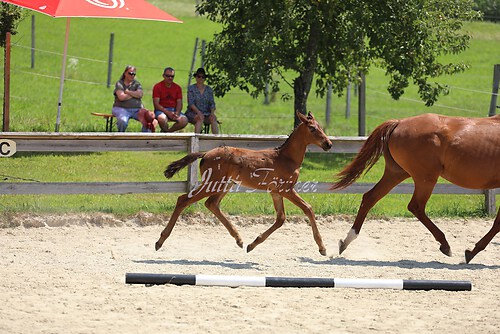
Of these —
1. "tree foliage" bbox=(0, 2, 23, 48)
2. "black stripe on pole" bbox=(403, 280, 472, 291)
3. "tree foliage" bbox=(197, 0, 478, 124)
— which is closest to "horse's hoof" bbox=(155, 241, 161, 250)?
"black stripe on pole" bbox=(403, 280, 472, 291)

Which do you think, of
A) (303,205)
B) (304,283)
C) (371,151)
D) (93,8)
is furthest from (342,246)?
(93,8)

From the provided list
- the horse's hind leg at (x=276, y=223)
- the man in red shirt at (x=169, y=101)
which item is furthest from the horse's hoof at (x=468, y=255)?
the man in red shirt at (x=169, y=101)

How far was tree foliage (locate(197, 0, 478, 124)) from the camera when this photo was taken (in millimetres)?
15344

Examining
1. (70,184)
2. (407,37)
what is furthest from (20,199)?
(407,37)

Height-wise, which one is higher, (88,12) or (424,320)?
(88,12)

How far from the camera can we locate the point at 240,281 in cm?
746

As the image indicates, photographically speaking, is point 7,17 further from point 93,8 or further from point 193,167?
point 193,167

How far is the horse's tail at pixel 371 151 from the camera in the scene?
32.3 feet

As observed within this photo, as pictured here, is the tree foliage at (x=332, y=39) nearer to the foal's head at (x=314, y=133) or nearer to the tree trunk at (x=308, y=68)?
the tree trunk at (x=308, y=68)

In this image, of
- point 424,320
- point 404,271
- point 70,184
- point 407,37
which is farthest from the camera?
point 407,37

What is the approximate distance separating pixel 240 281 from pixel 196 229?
3.57 metres

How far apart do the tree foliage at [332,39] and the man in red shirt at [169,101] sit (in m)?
1.35

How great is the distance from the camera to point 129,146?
11141mm

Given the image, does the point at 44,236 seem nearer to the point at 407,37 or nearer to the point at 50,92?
the point at 407,37
